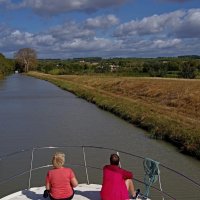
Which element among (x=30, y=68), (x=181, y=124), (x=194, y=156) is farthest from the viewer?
(x=30, y=68)

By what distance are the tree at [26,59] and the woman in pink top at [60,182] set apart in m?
158

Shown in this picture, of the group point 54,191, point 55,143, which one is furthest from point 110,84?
point 54,191

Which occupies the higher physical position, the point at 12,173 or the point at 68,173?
the point at 68,173

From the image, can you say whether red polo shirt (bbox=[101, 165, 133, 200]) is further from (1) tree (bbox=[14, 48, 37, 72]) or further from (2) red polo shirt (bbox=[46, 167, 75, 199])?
(1) tree (bbox=[14, 48, 37, 72])

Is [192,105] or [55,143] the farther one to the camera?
[192,105]

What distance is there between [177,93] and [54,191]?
31.4 m

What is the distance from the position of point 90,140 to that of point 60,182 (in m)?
13.3

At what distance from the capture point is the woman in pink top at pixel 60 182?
837 cm

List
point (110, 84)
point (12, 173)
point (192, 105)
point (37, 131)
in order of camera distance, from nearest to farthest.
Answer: point (12, 173), point (37, 131), point (192, 105), point (110, 84)

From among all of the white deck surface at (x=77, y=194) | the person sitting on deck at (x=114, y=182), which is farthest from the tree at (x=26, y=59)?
the person sitting on deck at (x=114, y=182)

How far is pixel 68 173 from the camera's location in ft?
27.6

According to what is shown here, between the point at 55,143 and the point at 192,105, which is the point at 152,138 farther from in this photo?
the point at 192,105

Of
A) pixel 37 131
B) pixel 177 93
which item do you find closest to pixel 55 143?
pixel 37 131

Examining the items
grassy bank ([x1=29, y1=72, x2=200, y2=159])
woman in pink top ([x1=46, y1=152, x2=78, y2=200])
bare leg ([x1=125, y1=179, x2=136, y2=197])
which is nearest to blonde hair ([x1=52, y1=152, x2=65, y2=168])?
woman in pink top ([x1=46, y1=152, x2=78, y2=200])
